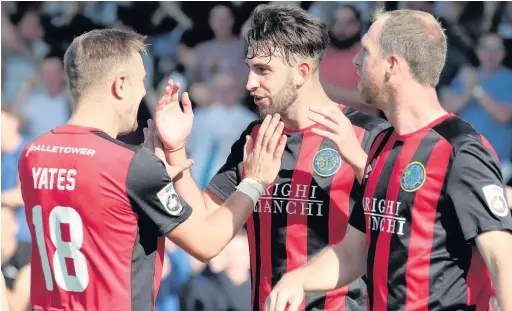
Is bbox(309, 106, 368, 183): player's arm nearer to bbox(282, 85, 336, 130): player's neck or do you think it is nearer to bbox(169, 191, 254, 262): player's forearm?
bbox(169, 191, 254, 262): player's forearm

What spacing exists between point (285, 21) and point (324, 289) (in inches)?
60.2

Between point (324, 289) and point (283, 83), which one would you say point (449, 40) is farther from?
point (324, 289)

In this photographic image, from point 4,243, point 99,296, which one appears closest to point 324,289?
point 99,296

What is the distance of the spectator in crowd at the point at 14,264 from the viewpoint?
302 inches

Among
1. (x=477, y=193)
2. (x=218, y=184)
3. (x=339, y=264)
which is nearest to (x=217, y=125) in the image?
(x=218, y=184)

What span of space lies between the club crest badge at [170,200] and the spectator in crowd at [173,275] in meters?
3.64

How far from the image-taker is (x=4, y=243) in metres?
7.92

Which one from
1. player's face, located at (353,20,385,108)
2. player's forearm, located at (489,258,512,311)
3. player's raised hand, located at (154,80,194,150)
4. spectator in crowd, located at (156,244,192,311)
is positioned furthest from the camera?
spectator in crowd, located at (156,244,192,311)

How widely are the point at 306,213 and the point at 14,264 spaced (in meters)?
3.74

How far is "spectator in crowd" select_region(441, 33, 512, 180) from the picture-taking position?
7.25 meters

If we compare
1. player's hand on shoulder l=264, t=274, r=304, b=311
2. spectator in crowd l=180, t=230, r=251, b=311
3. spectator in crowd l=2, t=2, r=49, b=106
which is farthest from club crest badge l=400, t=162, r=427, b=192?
spectator in crowd l=2, t=2, r=49, b=106

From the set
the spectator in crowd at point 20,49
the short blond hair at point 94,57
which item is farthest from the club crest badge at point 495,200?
the spectator in crowd at point 20,49

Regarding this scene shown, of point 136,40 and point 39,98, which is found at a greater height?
point 136,40

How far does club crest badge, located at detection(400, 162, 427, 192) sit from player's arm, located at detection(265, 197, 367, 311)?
1.27ft
